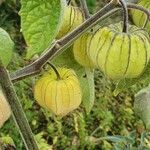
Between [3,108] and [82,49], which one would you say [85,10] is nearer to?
[82,49]

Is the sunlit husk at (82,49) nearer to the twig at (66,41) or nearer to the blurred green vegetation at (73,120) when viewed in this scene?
the twig at (66,41)

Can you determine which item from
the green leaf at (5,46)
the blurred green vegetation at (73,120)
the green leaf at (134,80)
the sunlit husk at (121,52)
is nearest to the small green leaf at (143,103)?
the green leaf at (134,80)

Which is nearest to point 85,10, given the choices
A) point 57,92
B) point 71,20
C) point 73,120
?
point 71,20

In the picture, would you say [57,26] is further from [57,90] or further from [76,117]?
[76,117]

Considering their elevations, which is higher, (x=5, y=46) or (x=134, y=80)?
(x=5, y=46)

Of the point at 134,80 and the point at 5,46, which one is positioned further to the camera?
the point at 134,80

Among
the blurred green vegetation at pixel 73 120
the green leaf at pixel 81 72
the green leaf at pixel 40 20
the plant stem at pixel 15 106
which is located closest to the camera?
the green leaf at pixel 40 20

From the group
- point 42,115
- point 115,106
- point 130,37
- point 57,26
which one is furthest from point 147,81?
point 115,106
